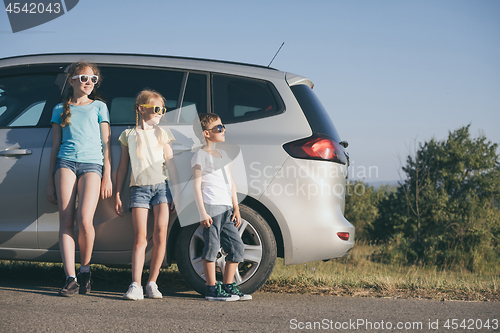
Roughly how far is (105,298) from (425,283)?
2735 millimetres

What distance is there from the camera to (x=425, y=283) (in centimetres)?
399

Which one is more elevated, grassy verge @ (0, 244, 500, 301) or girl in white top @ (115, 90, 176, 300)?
girl in white top @ (115, 90, 176, 300)

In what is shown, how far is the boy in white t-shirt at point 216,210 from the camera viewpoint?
344 cm

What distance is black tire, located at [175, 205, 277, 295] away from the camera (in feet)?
11.6

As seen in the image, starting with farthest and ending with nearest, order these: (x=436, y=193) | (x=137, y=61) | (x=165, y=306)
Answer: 1. (x=436, y=193)
2. (x=137, y=61)
3. (x=165, y=306)

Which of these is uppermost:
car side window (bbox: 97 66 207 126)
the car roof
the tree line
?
the car roof

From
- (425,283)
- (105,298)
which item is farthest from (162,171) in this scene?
(425,283)

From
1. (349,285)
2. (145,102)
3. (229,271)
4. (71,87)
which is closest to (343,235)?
(349,285)

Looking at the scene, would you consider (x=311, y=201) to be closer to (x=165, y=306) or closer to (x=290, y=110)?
(x=290, y=110)

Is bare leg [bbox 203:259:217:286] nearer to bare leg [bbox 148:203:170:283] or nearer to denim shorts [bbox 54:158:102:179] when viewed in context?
bare leg [bbox 148:203:170:283]

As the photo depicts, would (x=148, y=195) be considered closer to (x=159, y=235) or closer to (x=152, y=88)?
(x=159, y=235)

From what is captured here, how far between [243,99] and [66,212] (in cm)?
169

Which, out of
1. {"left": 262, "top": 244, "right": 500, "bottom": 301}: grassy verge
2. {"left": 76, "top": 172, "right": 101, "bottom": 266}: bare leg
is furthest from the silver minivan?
{"left": 262, "top": 244, "right": 500, "bottom": 301}: grassy verge

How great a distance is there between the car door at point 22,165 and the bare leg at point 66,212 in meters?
0.26
